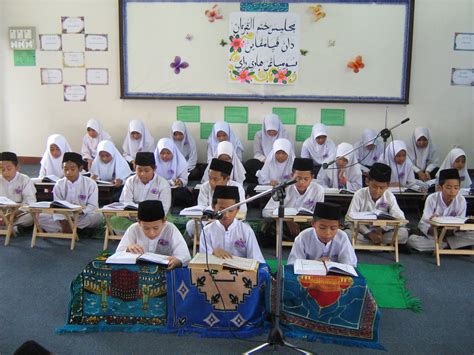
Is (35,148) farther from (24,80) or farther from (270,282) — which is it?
(270,282)

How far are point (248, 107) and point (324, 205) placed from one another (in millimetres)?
4503

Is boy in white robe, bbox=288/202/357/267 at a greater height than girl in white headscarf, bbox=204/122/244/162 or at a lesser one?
lesser

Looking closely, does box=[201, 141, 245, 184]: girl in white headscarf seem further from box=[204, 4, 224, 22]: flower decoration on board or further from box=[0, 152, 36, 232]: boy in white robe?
box=[204, 4, 224, 22]: flower decoration on board

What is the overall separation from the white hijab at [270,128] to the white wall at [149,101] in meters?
0.29

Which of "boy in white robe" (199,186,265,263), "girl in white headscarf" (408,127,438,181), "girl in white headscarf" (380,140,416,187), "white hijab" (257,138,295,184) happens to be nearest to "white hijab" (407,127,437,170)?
"girl in white headscarf" (408,127,438,181)

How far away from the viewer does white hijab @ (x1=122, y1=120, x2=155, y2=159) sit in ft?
24.1

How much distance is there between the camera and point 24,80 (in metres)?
7.86

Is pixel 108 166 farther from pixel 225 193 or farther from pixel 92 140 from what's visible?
pixel 225 193

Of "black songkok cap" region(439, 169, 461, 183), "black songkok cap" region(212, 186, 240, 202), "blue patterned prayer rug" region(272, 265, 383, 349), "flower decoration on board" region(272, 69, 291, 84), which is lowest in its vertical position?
"blue patterned prayer rug" region(272, 265, 383, 349)

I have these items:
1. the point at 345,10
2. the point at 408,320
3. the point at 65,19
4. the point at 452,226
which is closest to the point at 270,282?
the point at 408,320

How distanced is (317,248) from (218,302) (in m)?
0.89

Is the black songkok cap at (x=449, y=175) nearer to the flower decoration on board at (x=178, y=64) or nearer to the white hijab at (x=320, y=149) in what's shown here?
the white hijab at (x=320, y=149)

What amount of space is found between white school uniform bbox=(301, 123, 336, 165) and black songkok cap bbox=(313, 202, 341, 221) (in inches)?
149

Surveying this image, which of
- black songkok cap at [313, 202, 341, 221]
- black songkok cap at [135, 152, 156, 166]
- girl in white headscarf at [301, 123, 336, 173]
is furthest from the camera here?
girl in white headscarf at [301, 123, 336, 173]
